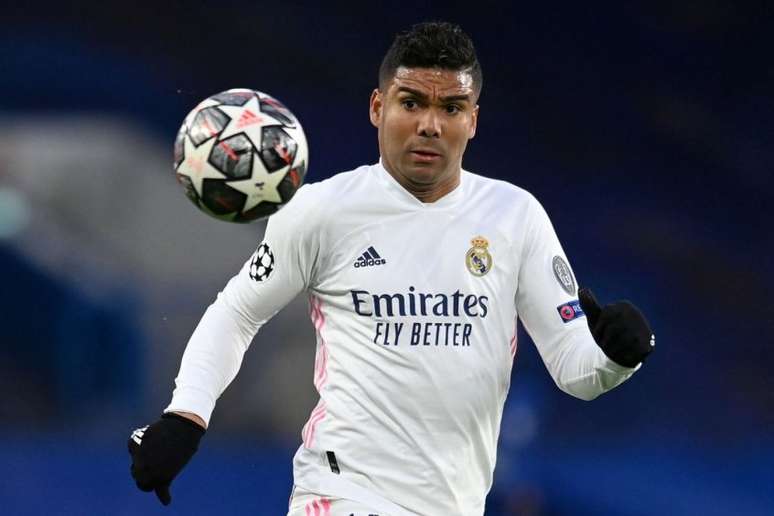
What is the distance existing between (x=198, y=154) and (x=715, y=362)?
391 centimetres

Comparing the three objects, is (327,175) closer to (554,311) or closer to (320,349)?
(320,349)

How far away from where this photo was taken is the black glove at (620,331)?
331cm

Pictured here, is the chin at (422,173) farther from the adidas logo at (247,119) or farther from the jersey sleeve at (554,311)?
the adidas logo at (247,119)

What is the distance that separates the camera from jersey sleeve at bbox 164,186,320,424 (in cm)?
364

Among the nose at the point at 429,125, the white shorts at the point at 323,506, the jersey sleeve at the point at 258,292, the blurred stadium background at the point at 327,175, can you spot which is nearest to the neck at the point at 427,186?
the nose at the point at 429,125

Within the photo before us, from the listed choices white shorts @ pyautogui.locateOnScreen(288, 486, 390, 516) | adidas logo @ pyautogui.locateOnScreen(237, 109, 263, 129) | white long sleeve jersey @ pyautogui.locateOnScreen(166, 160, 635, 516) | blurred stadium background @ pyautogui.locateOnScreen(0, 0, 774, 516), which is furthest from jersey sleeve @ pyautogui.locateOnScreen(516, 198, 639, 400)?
blurred stadium background @ pyautogui.locateOnScreen(0, 0, 774, 516)

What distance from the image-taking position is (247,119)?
323 cm

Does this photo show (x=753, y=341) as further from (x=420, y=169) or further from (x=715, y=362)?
(x=420, y=169)

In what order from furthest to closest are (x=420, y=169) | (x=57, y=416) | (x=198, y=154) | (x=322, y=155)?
(x=322, y=155) < (x=57, y=416) < (x=420, y=169) < (x=198, y=154)

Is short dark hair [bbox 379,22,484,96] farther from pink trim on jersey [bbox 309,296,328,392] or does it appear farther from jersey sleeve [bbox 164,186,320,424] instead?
pink trim on jersey [bbox 309,296,328,392]

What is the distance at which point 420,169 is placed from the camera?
3689 mm

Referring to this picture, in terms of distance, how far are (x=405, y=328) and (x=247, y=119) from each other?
74cm

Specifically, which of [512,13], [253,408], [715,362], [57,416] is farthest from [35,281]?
[715,362]

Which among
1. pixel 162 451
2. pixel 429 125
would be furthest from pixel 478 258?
pixel 162 451
